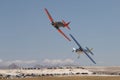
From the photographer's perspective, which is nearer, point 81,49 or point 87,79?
point 81,49

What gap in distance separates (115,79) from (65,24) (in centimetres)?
7135

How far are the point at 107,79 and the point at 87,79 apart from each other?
32.1 feet

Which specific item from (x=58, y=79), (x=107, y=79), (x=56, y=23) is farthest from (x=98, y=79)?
(x=56, y=23)

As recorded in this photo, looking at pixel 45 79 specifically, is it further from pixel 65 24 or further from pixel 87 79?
pixel 65 24

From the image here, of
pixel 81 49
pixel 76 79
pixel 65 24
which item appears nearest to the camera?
pixel 65 24

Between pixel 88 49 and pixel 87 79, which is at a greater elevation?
pixel 88 49

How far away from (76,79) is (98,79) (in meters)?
10.1

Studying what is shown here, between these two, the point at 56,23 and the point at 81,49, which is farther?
the point at 81,49

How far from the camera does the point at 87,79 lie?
473ft

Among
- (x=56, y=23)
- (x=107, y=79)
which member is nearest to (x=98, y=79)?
(x=107, y=79)

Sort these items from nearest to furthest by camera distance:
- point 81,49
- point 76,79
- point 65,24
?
point 65,24, point 81,49, point 76,79

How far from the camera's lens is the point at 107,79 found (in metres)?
147

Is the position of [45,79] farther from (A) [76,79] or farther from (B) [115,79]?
(B) [115,79]

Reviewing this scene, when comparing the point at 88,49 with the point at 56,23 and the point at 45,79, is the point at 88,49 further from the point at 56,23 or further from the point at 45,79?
the point at 56,23
